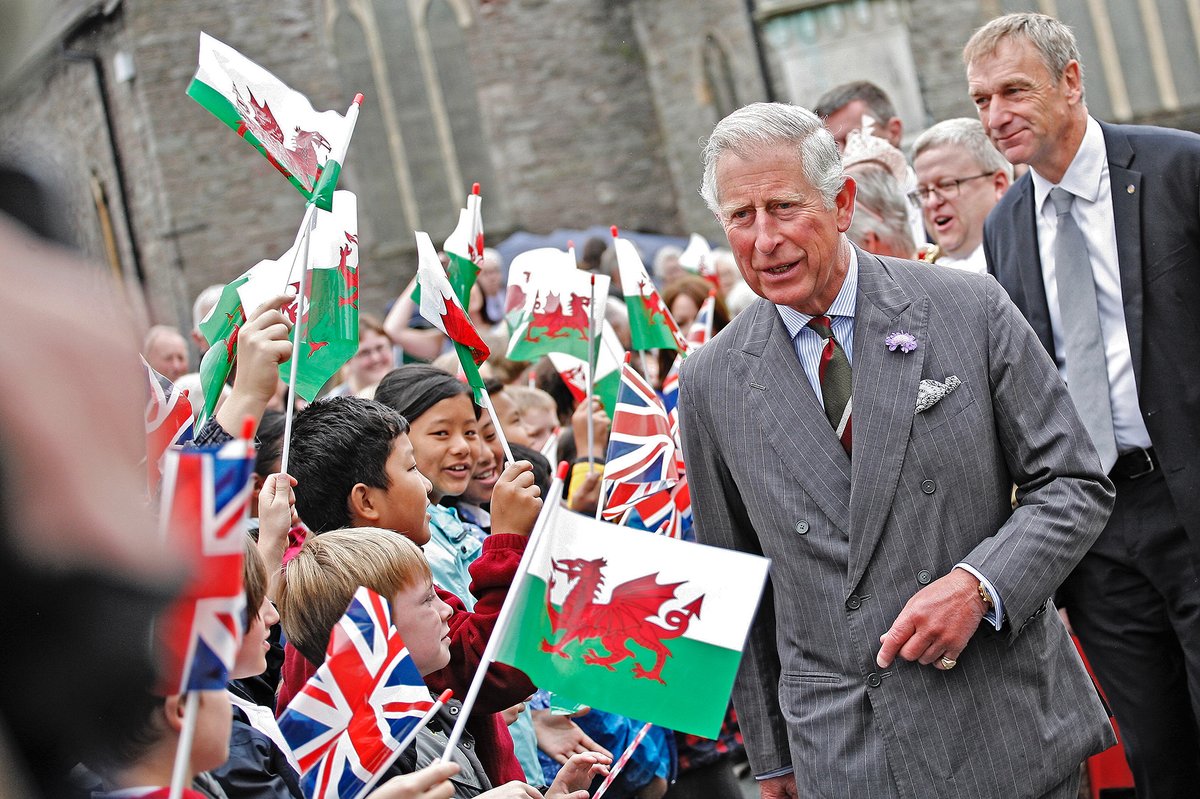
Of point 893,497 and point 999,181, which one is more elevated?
point 999,181

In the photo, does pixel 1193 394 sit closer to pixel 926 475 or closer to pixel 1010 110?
pixel 1010 110

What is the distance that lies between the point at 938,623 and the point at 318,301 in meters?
2.14

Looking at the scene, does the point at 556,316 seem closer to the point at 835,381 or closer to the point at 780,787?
the point at 835,381

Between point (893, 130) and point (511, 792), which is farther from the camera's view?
point (893, 130)

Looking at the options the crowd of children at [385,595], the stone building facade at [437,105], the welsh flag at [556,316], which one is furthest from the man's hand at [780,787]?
the stone building facade at [437,105]

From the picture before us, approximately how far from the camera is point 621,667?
257 cm

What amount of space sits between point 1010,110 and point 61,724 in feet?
10.7

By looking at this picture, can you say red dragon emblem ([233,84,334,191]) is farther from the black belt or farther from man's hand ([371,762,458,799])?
the black belt

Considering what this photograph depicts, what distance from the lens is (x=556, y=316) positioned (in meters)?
5.22

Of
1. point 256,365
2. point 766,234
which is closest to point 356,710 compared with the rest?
point 256,365

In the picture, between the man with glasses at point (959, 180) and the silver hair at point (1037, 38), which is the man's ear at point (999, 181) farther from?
the silver hair at point (1037, 38)

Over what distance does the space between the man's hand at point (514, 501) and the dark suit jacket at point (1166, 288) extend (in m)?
1.72

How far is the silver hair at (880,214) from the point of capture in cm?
446

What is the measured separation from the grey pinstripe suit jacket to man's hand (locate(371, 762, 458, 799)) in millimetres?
964
